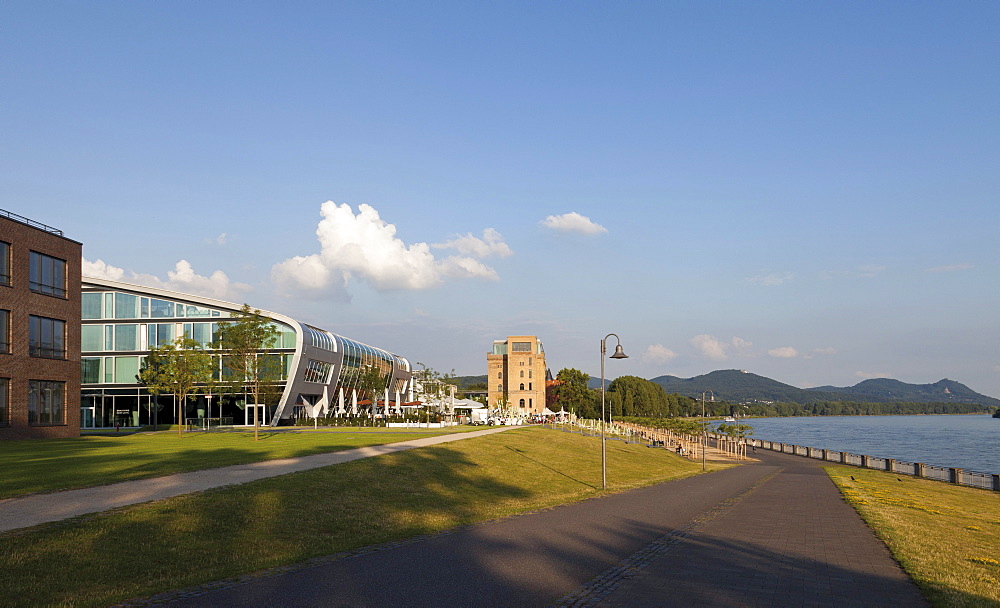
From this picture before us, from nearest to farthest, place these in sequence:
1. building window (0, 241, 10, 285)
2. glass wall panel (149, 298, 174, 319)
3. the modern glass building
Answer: building window (0, 241, 10, 285), the modern glass building, glass wall panel (149, 298, 174, 319)

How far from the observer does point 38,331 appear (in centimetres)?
4019

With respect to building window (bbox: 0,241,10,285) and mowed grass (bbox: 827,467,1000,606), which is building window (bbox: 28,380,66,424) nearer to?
building window (bbox: 0,241,10,285)

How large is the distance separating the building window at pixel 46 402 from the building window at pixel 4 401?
4.72 ft

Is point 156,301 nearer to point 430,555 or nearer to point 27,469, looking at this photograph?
point 27,469

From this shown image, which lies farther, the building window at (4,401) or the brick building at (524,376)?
the brick building at (524,376)

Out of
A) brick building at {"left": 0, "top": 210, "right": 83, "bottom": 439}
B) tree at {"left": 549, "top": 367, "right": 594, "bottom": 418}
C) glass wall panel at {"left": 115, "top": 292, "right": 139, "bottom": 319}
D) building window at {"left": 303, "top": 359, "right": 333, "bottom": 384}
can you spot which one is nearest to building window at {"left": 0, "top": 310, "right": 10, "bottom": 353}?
brick building at {"left": 0, "top": 210, "right": 83, "bottom": 439}

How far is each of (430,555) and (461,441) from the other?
23801 millimetres

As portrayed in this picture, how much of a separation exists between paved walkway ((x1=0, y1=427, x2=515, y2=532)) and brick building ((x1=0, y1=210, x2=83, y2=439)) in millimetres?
21843

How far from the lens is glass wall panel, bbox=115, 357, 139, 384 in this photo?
68.6 meters

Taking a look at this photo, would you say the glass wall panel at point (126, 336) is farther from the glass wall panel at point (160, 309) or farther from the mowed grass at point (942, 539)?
the mowed grass at point (942, 539)

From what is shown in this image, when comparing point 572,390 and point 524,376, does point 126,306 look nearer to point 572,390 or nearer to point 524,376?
point 572,390

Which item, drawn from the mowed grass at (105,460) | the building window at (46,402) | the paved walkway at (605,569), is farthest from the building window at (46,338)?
the paved walkway at (605,569)

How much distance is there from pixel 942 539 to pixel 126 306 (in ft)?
230

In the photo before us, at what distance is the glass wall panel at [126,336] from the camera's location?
226 feet
